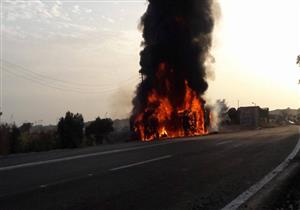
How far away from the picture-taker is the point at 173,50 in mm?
44688

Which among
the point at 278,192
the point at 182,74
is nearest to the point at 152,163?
the point at 278,192

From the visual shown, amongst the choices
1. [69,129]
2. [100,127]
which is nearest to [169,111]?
[69,129]

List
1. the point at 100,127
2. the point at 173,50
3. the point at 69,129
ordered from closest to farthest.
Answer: the point at 69,129, the point at 173,50, the point at 100,127

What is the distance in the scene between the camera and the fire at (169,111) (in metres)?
42.3

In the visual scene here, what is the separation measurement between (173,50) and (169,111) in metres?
5.49

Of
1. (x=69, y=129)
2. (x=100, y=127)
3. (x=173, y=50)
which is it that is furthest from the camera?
(x=100, y=127)

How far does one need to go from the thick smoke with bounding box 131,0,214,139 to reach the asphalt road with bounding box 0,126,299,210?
27653 millimetres

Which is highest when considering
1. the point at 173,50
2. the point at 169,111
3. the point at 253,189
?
the point at 173,50

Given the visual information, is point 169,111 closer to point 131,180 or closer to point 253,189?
point 131,180

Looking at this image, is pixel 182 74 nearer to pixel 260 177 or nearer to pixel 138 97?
pixel 138 97

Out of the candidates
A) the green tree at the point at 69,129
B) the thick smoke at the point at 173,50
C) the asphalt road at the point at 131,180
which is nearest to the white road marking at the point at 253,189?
the asphalt road at the point at 131,180

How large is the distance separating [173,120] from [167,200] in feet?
113

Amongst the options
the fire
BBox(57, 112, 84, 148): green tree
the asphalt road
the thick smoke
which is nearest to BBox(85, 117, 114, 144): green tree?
the thick smoke

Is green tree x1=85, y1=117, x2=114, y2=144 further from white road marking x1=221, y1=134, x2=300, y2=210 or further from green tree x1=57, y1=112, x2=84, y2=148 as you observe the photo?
white road marking x1=221, y1=134, x2=300, y2=210
